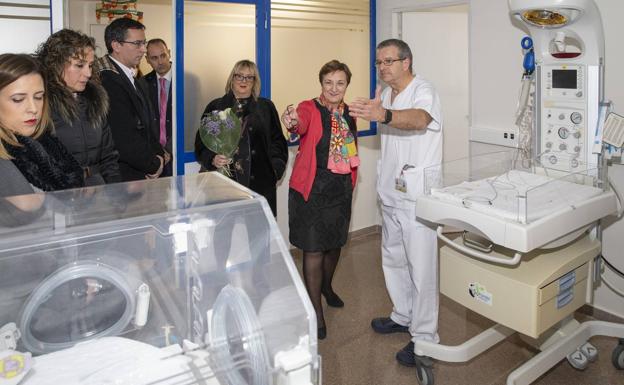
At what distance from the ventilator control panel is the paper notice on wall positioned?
8 centimetres

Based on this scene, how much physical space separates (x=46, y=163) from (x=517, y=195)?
69.4 inches

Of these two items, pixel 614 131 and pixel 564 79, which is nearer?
pixel 614 131

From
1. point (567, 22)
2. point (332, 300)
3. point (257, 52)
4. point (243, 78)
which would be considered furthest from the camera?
point (257, 52)

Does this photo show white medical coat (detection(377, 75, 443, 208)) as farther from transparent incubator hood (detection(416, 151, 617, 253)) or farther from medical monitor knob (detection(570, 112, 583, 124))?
medical monitor knob (detection(570, 112, 583, 124))

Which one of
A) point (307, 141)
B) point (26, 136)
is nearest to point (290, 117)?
point (307, 141)

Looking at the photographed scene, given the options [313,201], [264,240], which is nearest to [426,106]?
[313,201]

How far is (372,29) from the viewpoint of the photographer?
457cm

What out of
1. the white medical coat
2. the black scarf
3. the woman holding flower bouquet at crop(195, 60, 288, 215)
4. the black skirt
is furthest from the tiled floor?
the black scarf

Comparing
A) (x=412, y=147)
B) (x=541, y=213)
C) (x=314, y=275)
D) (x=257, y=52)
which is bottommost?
(x=314, y=275)

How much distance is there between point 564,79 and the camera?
2.71 metres

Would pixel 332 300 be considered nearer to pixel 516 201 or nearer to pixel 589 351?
pixel 589 351

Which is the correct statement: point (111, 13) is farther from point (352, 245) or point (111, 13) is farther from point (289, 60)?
point (352, 245)

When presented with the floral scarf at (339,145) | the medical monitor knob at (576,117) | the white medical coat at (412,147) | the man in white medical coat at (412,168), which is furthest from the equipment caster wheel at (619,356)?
the floral scarf at (339,145)

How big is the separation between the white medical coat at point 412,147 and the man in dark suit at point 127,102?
1272 mm
